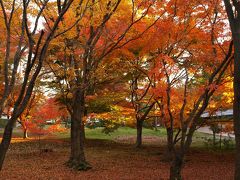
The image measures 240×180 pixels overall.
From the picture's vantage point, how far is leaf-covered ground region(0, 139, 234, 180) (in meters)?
Answer: 13.4

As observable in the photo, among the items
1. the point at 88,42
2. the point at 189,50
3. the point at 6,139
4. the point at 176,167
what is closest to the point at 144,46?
the point at 189,50

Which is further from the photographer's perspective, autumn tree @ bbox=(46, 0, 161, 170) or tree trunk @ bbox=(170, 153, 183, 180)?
tree trunk @ bbox=(170, 153, 183, 180)

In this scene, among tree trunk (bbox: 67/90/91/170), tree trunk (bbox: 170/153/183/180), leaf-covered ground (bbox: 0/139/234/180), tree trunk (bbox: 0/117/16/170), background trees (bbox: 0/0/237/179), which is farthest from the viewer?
tree trunk (bbox: 67/90/91/170)

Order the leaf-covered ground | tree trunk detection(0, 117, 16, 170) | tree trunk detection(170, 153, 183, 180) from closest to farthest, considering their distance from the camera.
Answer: tree trunk detection(0, 117, 16, 170)
tree trunk detection(170, 153, 183, 180)
the leaf-covered ground

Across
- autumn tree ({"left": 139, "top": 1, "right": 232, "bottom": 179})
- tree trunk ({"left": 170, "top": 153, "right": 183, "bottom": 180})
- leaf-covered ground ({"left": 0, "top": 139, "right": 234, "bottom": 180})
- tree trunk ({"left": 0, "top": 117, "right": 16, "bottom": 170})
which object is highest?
autumn tree ({"left": 139, "top": 1, "right": 232, "bottom": 179})

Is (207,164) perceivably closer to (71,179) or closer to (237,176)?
(71,179)

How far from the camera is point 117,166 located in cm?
1603

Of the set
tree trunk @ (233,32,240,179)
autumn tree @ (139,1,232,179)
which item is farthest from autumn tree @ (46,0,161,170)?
tree trunk @ (233,32,240,179)

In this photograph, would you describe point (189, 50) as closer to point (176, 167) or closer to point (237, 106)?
point (176, 167)

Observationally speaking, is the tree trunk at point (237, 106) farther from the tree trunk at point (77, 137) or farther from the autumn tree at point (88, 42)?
the tree trunk at point (77, 137)

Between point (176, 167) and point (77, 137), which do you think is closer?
point (176, 167)

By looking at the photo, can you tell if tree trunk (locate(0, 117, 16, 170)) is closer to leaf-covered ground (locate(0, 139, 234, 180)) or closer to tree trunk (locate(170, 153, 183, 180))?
tree trunk (locate(170, 153, 183, 180))

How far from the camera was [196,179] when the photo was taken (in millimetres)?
12922

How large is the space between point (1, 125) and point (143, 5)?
37417mm
